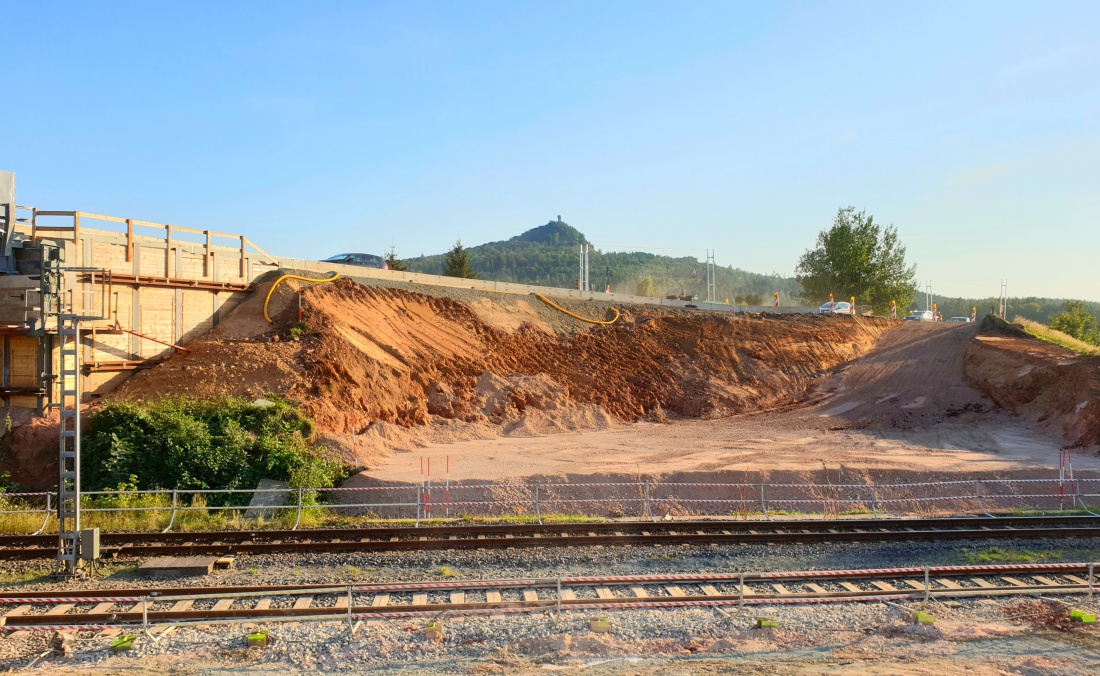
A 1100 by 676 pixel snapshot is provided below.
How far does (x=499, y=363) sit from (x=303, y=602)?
19258 millimetres

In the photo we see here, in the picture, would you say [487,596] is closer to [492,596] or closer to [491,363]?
[492,596]

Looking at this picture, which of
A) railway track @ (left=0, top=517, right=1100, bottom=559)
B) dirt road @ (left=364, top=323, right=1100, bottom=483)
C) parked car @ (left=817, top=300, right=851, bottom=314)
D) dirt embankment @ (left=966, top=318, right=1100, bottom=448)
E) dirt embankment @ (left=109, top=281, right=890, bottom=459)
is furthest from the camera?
parked car @ (left=817, top=300, right=851, bottom=314)

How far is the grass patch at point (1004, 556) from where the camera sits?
14.4m

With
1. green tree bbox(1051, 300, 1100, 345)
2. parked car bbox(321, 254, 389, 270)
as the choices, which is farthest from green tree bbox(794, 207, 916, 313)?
parked car bbox(321, 254, 389, 270)

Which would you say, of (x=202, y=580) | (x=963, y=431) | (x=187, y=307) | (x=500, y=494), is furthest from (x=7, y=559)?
(x=963, y=431)

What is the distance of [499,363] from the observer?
3059cm

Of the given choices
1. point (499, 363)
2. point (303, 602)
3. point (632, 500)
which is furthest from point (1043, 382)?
point (303, 602)

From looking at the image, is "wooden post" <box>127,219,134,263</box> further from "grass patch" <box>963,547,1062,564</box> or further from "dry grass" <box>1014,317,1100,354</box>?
"dry grass" <box>1014,317,1100,354</box>

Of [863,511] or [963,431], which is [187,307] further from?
[963,431]

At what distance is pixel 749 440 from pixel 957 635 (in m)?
16.3

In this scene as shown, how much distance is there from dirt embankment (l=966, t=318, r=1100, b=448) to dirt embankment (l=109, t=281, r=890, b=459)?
616 centimetres

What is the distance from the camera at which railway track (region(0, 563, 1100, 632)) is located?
433 inches

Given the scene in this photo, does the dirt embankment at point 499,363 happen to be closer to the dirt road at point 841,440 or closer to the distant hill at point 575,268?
the dirt road at point 841,440

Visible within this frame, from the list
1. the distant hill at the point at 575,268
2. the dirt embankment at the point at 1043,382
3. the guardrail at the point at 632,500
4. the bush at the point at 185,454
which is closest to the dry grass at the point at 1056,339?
the dirt embankment at the point at 1043,382
